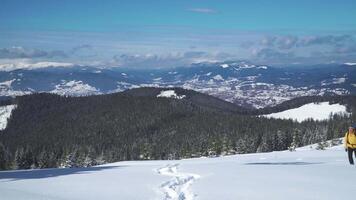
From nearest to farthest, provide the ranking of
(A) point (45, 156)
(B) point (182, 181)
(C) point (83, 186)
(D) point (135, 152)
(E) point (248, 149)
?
(C) point (83, 186) → (B) point (182, 181) → (A) point (45, 156) → (E) point (248, 149) → (D) point (135, 152)

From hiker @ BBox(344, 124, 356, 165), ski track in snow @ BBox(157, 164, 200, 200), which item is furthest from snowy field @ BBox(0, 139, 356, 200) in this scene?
hiker @ BBox(344, 124, 356, 165)

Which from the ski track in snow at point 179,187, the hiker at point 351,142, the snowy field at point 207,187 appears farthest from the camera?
the hiker at point 351,142

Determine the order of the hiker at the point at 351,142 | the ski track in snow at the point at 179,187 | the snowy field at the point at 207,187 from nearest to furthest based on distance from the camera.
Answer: the snowy field at the point at 207,187
the ski track in snow at the point at 179,187
the hiker at the point at 351,142

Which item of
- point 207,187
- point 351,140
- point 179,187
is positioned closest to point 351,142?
point 351,140

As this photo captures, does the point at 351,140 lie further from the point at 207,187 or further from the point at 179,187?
the point at 179,187

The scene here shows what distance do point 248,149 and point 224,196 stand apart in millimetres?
105184

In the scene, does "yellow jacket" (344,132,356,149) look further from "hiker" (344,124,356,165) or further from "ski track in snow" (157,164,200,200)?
"ski track in snow" (157,164,200,200)

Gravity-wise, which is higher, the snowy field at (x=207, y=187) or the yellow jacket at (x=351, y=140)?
the yellow jacket at (x=351, y=140)

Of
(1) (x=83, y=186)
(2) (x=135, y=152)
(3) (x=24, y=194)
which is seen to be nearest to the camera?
(3) (x=24, y=194)

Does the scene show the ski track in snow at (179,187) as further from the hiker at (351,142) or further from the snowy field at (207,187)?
the hiker at (351,142)

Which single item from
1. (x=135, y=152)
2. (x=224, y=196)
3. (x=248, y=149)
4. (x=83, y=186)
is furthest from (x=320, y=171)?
(x=135, y=152)

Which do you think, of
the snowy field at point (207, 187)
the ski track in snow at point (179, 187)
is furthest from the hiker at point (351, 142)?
the ski track in snow at point (179, 187)

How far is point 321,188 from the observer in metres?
20.7

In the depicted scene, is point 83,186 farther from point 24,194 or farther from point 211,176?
point 211,176
